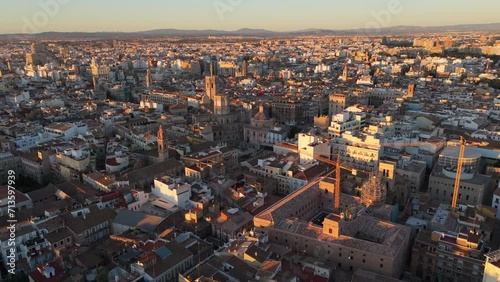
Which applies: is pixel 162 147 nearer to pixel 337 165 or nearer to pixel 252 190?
pixel 252 190

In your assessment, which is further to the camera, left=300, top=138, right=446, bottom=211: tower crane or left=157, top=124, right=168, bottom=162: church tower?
left=157, top=124, right=168, bottom=162: church tower

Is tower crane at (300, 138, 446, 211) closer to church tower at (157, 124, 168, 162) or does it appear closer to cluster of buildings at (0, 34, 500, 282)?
cluster of buildings at (0, 34, 500, 282)

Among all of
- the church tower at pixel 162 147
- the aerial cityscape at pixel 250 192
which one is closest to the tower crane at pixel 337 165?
the aerial cityscape at pixel 250 192

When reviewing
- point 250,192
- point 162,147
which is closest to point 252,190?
point 250,192

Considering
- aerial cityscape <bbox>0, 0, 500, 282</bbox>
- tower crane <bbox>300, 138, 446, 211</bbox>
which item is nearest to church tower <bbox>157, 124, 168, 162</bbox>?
aerial cityscape <bbox>0, 0, 500, 282</bbox>

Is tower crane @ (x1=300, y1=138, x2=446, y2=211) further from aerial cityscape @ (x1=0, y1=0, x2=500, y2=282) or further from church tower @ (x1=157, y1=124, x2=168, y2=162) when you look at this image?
church tower @ (x1=157, y1=124, x2=168, y2=162)

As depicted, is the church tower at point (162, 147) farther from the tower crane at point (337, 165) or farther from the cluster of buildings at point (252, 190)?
the tower crane at point (337, 165)

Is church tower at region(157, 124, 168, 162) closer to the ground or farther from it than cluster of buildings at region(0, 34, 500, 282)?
farther from it

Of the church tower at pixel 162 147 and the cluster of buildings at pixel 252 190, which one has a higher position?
the church tower at pixel 162 147

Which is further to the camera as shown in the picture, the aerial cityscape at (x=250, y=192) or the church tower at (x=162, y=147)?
the church tower at (x=162, y=147)

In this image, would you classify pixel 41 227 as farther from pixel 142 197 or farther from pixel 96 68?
pixel 96 68

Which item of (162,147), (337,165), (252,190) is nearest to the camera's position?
(337,165)
